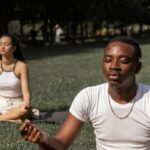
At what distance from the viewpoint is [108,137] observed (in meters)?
3.32

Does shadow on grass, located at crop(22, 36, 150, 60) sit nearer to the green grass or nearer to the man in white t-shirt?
the green grass

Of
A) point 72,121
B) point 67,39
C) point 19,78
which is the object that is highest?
point 72,121

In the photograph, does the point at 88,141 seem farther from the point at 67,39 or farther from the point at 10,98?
the point at 67,39

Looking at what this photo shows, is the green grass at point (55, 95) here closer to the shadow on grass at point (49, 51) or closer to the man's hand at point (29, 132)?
the man's hand at point (29, 132)

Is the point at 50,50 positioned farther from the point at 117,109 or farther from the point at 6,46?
the point at 117,109

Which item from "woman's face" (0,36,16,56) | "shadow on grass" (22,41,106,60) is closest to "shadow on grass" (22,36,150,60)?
"shadow on grass" (22,41,106,60)

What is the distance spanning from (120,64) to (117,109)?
0.28 m

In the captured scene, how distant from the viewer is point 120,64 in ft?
10.4

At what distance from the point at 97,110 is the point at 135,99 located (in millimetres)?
237

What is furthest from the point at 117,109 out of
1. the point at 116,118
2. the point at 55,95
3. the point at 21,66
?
the point at 55,95

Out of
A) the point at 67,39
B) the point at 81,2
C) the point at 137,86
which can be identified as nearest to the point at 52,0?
the point at 81,2

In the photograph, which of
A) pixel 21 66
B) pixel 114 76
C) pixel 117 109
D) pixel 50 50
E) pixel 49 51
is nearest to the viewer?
pixel 114 76

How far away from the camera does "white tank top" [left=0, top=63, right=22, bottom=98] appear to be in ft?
27.4

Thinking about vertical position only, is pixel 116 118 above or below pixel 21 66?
above
